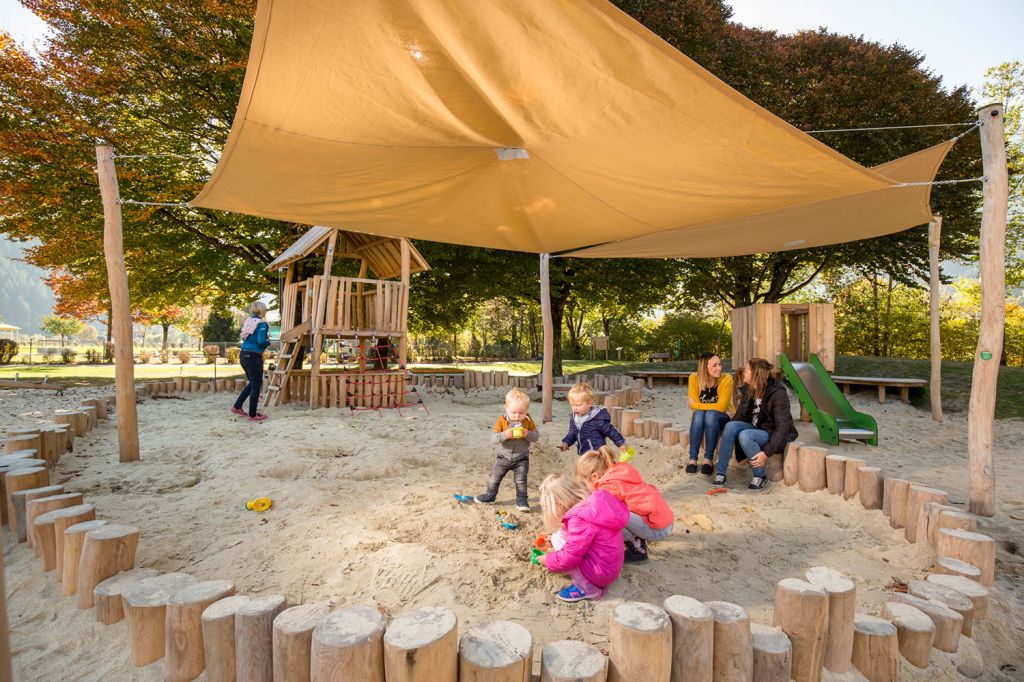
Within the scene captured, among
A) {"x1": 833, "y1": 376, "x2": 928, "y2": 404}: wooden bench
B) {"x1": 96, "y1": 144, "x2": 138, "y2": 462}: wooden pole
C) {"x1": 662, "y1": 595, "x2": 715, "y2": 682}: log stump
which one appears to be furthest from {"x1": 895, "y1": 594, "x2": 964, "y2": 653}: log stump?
{"x1": 833, "y1": 376, "x2": 928, "y2": 404}: wooden bench

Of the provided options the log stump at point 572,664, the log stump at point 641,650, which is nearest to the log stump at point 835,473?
the log stump at point 641,650

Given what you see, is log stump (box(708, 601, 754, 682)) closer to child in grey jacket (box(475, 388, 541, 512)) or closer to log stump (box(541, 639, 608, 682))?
log stump (box(541, 639, 608, 682))

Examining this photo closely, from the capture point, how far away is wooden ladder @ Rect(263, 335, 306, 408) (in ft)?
27.3

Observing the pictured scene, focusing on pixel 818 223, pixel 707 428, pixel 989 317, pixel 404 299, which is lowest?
pixel 707 428

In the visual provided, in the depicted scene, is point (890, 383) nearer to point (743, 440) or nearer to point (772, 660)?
point (743, 440)

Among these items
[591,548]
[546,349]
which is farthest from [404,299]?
[591,548]

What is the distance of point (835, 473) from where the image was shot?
392cm

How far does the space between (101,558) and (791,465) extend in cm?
458

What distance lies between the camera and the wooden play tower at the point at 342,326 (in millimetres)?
7859

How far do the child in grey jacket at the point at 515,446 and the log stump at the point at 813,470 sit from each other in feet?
7.15

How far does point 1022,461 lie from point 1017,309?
16.5m

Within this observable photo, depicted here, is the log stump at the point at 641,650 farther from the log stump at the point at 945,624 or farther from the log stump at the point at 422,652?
the log stump at the point at 945,624

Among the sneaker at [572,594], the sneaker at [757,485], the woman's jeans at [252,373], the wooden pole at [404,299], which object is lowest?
the sneaker at [572,594]

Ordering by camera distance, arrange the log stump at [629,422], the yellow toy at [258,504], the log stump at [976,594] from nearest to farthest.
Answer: the log stump at [976,594] < the yellow toy at [258,504] < the log stump at [629,422]
